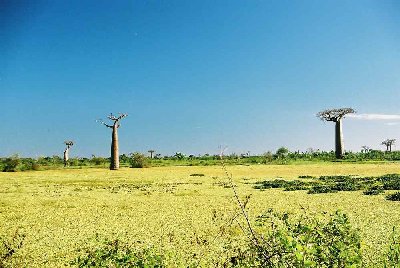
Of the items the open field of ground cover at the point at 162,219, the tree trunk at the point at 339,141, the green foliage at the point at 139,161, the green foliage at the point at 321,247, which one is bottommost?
the open field of ground cover at the point at 162,219

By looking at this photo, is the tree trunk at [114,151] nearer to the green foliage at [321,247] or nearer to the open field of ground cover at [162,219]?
the open field of ground cover at [162,219]

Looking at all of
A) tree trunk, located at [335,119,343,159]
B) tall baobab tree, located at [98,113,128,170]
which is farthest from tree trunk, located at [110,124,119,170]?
tree trunk, located at [335,119,343,159]

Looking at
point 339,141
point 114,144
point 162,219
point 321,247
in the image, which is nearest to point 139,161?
point 114,144

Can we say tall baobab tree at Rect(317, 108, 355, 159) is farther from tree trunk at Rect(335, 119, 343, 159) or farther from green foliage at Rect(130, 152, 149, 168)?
green foliage at Rect(130, 152, 149, 168)

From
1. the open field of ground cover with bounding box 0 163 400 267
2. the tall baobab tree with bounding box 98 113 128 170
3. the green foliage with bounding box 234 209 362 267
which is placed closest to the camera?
the green foliage with bounding box 234 209 362 267

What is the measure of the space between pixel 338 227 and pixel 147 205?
23.2 feet

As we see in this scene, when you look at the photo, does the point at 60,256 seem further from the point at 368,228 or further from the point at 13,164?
the point at 13,164

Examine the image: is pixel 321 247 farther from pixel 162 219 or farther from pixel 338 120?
pixel 338 120

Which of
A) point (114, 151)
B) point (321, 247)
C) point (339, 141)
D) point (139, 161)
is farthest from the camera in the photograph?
point (339, 141)

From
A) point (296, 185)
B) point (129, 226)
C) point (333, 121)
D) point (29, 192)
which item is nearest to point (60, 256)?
point (129, 226)

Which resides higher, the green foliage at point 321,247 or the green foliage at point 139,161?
the green foliage at point 139,161

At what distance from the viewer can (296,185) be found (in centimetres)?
1408

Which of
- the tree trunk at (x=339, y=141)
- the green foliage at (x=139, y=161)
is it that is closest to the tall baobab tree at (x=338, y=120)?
the tree trunk at (x=339, y=141)

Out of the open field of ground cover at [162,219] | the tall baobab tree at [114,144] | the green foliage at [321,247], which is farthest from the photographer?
the tall baobab tree at [114,144]
